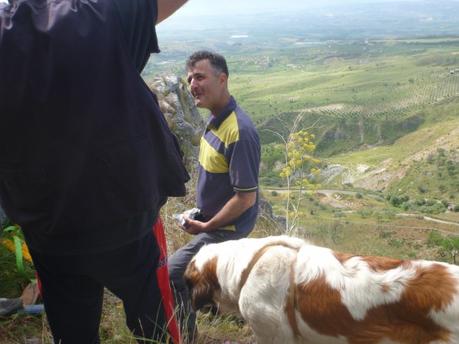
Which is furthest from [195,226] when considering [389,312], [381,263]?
[389,312]

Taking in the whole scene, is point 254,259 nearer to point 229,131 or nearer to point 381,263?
point 381,263

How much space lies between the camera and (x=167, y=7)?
1833 millimetres

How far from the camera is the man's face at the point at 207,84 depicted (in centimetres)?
345

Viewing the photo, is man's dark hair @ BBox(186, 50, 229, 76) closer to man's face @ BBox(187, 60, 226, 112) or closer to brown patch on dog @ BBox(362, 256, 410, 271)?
man's face @ BBox(187, 60, 226, 112)

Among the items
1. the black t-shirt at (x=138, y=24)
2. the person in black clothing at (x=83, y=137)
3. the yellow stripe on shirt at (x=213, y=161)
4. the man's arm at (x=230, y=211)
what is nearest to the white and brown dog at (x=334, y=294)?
the man's arm at (x=230, y=211)

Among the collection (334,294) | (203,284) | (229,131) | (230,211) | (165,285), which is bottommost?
(203,284)

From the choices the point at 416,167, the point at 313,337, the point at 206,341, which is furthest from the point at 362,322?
the point at 416,167

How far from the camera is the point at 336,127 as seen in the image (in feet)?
326

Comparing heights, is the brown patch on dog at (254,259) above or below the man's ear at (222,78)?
below

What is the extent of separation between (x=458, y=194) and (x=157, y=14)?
69735 mm

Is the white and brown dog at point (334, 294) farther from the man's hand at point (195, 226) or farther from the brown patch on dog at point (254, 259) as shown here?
the man's hand at point (195, 226)

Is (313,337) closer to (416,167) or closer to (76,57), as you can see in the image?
(76,57)

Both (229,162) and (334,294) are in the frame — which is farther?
(229,162)

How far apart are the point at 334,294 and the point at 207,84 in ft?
5.76
